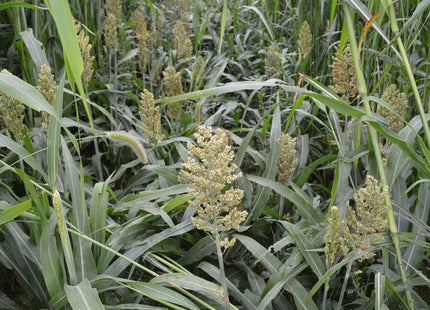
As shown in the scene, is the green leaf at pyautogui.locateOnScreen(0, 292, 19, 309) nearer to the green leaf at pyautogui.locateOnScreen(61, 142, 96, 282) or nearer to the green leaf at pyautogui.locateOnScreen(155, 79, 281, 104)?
the green leaf at pyautogui.locateOnScreen(61, 142, 96, 282)

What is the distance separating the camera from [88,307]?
1040 millimetres

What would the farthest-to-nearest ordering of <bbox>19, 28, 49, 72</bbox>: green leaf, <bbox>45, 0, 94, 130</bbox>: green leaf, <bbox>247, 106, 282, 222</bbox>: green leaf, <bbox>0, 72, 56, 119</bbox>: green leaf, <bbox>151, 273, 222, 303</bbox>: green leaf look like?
<bbox>19, 28, 49, 72</bbox>: green leaf < <bbox>247, 106, 282, 222</bbox>: green leaf < <bbox>151, 273, 222, 303</bbox>: green leaf < <bbox>0, 72, 56, 119</bbox>: green leaf < <bbox>45, 0, 94, 130</bbox>: green leaf

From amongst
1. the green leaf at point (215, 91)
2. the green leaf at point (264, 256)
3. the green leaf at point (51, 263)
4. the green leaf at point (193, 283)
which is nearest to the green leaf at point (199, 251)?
the green leaf at point (264, 256)

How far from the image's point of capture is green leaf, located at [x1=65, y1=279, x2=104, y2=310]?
1.04 meters

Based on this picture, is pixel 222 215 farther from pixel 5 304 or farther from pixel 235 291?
pixel 5 304

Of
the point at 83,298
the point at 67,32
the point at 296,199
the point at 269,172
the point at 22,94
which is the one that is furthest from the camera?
the point at 269,172

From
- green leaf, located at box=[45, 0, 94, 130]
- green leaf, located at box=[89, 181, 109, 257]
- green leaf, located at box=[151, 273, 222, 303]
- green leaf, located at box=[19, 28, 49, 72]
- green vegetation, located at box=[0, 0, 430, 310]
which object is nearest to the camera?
green leaf, located at box=[45, 0, 94, 130]

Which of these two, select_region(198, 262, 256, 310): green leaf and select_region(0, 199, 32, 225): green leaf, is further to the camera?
select_region(198, 262, 256, 310): green leaf

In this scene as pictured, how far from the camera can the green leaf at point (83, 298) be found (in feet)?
3.41

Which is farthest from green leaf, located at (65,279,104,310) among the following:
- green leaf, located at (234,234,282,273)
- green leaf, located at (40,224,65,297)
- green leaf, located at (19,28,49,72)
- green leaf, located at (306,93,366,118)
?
green leaf, located at (19,28,49,72)

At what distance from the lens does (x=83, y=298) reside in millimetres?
1066

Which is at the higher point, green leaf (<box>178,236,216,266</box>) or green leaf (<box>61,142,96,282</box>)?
green leaf (<box>61,142,96,282</box>)

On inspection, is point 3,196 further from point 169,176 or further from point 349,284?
point 349,284

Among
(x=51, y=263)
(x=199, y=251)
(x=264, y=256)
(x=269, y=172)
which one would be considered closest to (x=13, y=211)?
(x=51, y=263)
